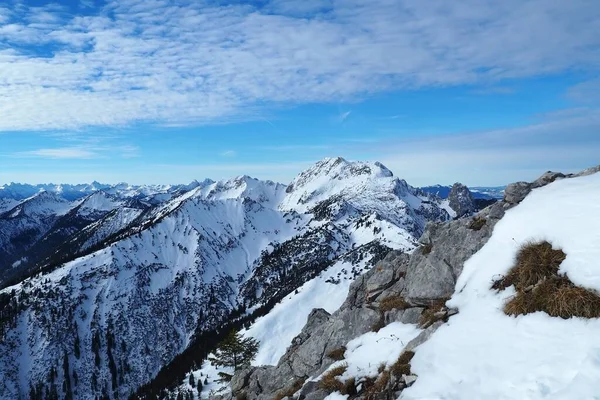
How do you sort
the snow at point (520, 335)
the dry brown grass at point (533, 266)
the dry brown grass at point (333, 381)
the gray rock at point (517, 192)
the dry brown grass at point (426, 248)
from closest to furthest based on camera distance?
the snow at point (520, 335)
the dry brown grass at point (533, 266)
the dry brown grass at point (333, 381)
the gray rock at point (517, 192)
the dry brown grass at point (426, 248)

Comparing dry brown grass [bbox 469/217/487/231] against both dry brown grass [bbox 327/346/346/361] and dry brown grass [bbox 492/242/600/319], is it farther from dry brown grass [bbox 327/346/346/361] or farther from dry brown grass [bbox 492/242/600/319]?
dry brown grass [bbox 327/346/346/361]

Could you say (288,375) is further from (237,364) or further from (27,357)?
(27,357)

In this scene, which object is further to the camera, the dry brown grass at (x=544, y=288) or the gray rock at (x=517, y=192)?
the gray rock at (x=517, y=192)

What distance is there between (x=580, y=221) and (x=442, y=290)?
747 centimetres

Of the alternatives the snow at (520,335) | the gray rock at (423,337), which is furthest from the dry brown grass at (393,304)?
the gray rock at (423,337)

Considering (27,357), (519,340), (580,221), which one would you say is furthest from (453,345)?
(27,357)

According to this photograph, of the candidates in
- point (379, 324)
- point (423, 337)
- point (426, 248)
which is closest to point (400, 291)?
point (379, 324)

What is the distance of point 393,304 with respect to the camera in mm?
22984

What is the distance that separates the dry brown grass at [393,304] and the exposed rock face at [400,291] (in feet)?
0.85

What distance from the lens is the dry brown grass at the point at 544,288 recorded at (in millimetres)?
12875

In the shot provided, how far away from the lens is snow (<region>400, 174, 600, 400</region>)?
1096 cm

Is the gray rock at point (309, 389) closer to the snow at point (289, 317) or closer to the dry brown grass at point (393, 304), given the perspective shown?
the dry brown grass at point (393, 304)

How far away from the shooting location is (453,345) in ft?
47.3

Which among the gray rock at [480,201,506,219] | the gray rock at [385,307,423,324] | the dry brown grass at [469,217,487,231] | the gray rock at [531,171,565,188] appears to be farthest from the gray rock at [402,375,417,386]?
the gray rock at [531,171,565,188]
